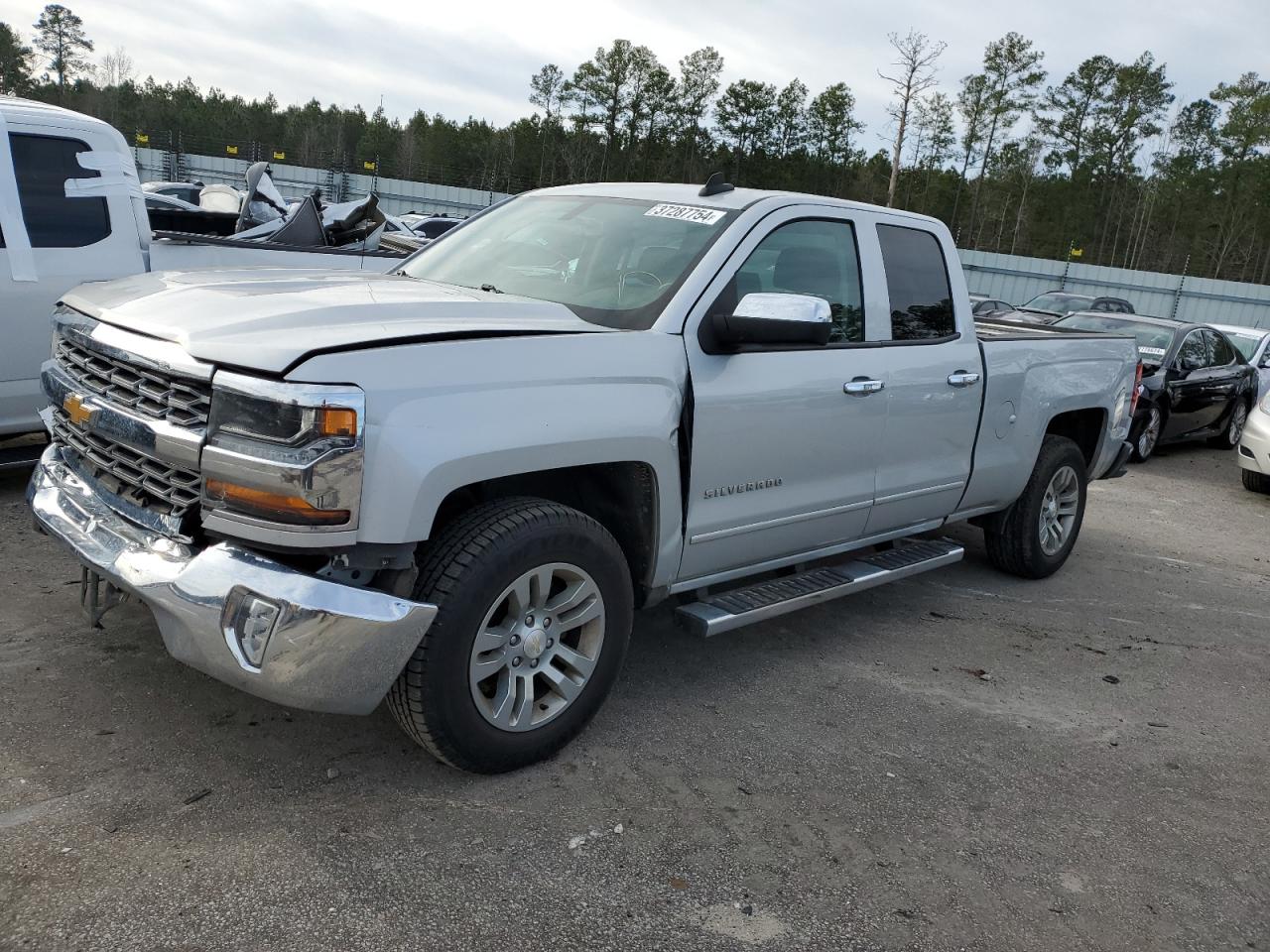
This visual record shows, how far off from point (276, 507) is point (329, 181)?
36929 mm

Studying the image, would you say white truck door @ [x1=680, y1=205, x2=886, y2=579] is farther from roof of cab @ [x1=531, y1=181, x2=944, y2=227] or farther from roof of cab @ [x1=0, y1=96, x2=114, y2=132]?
roof of cab @ [x1=0, y1=96, x2=114, y2=132]

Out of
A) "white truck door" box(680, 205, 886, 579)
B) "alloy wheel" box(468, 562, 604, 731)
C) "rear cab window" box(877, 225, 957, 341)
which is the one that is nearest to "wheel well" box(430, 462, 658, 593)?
"white truck door" box(680, 205, 886, 579)

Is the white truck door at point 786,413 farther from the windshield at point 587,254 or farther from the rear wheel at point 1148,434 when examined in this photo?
the rear wheel at point 1148,434

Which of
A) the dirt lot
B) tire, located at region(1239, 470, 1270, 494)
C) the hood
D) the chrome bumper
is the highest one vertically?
the hood

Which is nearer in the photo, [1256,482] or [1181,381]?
[1256,482]

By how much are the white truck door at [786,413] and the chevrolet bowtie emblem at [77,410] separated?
74.9 inches

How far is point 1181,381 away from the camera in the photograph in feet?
37.8

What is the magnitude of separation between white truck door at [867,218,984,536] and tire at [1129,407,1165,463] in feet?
24.2

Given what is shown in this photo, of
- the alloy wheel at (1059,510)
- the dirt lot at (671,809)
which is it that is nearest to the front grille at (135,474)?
the dirt lot at (671,809)

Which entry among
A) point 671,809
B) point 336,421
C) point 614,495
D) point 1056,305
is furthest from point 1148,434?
point 336,421

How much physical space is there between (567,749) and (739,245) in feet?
6.27

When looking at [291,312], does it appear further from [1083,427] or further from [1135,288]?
[1135,288]

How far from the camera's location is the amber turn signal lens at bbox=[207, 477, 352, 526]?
8.76 ft

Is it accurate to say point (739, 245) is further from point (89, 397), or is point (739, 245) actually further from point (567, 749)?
point (89, 397)
